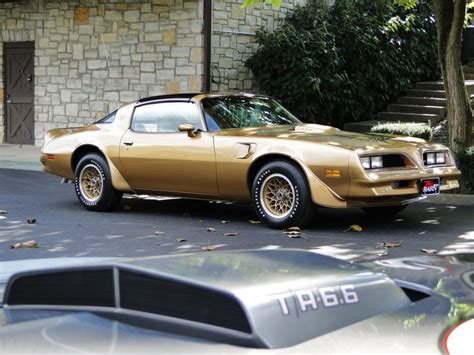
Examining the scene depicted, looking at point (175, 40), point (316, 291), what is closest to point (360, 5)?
point (175, 40)

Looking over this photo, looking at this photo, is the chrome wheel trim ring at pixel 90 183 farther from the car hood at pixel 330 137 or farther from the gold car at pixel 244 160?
the car hood at pixel 330 137

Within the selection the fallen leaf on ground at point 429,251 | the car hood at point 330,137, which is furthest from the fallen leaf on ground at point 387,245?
the car hood at point 330,137

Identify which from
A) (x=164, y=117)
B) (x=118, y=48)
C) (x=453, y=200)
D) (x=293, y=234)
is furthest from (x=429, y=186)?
(x=118, y=48)

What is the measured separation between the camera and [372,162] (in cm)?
791

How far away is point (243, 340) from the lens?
1448 mm

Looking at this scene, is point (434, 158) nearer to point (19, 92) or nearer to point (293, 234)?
point (293, 234)

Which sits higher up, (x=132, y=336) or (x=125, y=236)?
(x=132, y=336)

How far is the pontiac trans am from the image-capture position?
148cm

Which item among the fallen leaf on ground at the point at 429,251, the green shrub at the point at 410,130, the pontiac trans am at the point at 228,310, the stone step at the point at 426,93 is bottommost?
the fallen leaf on ground at the point at 429,251

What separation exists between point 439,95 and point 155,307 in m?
16.9

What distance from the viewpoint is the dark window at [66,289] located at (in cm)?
175

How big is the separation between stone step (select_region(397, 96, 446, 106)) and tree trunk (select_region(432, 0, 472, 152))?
6.18 meters

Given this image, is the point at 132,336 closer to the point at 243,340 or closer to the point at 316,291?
the point at 243,340

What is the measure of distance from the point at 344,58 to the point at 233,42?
2.35 m
